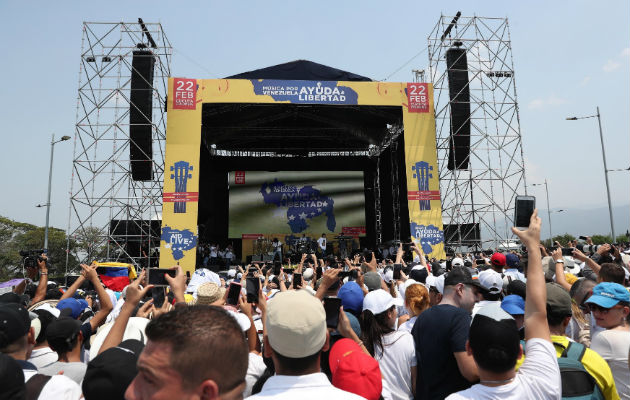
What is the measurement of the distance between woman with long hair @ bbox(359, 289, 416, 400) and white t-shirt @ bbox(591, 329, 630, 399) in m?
1.01

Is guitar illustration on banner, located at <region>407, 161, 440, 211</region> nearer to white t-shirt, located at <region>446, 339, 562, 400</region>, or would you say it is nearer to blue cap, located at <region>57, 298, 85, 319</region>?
blue cap, located at <region>57, 298, 85, 319</region>

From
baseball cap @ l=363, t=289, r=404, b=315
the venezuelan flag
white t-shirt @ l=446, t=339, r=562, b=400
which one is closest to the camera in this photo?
white t-shirt @ l=446, t=339, r=562, b=400

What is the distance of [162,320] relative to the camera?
116 cm

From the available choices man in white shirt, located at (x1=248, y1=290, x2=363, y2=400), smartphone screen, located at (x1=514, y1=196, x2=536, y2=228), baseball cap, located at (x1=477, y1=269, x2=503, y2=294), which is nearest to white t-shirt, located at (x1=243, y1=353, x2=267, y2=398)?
man in white shirt, located at (x1=248, y1=290, x2=363, y2=400)

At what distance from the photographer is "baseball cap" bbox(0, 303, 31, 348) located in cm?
196

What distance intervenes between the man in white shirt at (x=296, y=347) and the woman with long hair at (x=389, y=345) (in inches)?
46.4

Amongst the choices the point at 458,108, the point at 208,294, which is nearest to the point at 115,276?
the point at 208,294

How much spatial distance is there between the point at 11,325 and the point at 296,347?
4.86 ft

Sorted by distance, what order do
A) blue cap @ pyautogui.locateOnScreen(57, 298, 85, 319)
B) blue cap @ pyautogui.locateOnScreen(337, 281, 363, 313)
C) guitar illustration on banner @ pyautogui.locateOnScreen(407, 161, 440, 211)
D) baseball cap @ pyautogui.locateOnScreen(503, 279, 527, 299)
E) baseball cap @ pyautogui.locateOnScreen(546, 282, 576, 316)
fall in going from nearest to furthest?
baseball cap @ pyautogui.locateOnScreen(546, 282, 576, 316) < blue cap @ pyautogui.locateOnScreen(337, 281, 363, 313) < baseball cap @ pyautogui.locateOnScreen(503, 279, 527, 299) < blue cap @ pyautogui.locateOnScreen(57, 298, 85, 319) < guitar illustration on banner @ pyautogui.locateOnScreen(407, 161, 440, 211)

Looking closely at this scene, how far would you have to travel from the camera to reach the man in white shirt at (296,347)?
4.50ft

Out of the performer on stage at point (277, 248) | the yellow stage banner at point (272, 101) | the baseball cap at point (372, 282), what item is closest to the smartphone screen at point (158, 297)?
the baseball cap at point (372, 282)

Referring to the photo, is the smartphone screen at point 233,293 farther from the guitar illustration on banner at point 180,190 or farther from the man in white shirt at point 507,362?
the guitar illustration on banner at point 180,190

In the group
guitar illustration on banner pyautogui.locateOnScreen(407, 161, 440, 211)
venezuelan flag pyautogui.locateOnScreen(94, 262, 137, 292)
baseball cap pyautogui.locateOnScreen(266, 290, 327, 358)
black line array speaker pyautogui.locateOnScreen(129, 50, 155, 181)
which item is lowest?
venezuelan flag pyautogui.locateOnScreen(94, 262, 137, 292)

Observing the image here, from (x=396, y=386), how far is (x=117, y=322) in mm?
Result: 1593
